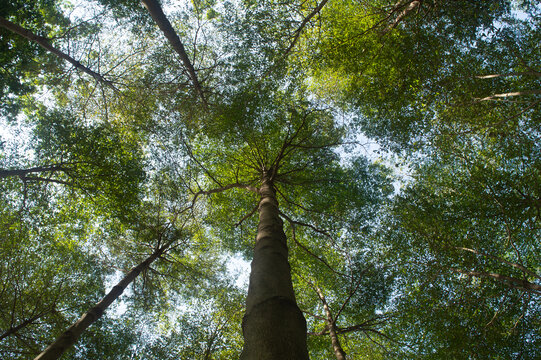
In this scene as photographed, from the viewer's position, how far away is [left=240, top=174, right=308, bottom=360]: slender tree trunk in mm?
1738

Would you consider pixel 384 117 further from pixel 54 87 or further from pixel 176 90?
pixel 54 87

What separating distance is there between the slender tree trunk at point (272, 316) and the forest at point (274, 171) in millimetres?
3609

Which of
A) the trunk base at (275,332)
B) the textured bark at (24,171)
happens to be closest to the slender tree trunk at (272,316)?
the trunk base at (275,332)

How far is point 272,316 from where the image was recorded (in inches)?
77.1

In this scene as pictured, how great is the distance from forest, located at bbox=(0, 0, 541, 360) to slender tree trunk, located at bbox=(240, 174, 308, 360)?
361cm

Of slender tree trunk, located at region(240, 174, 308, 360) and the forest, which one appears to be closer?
slender tree trunk, located at region(240, 174, 308, 360)

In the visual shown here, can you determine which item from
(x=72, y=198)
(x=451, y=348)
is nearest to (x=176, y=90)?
(x=72, y=198)

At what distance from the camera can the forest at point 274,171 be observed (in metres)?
7.31

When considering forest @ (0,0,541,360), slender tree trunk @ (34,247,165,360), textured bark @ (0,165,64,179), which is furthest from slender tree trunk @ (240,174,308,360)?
textured bark @ (0,165,64,179)

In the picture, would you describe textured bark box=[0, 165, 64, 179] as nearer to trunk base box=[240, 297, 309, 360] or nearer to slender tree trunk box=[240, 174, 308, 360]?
slender tree trunk box=[240, 174, 308, 360]

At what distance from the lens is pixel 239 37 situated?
855cm

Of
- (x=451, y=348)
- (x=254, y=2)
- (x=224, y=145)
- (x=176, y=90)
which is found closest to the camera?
(x=451, y=348)

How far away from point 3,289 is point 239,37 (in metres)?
10.6

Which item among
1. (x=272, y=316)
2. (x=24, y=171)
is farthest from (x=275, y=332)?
(x=24, y=171)
